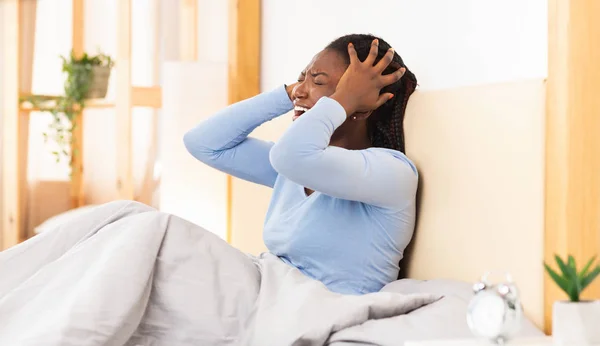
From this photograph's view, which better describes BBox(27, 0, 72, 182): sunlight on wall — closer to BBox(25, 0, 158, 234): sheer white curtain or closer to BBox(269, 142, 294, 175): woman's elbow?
BBox(25, 0, 158, 234): sheer white curtain

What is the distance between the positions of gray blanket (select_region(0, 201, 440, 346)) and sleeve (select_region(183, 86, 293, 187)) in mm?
502

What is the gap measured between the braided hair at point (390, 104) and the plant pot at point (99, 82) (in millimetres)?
2290

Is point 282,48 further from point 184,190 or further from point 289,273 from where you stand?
point 289,273

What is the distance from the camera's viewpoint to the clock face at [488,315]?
102 centimetres

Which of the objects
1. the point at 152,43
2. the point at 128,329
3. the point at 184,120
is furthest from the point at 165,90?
the point at 128,329

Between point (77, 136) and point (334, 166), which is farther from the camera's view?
point (77, 136)

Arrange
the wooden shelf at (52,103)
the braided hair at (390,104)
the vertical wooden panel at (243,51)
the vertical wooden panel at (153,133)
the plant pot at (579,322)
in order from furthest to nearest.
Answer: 1. the vertical wooden panel at (153,133)
2. the wooden shelf at (52,103)
3. the vertical wooden panel at (243,51)
4. the braided hair at (390,104)
5. the plant pot at (579,322)

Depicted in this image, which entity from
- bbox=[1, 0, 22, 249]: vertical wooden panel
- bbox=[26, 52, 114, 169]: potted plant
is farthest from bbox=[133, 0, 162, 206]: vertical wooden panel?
bbox=[1, 0, 22, 249]: vertical wooden panel

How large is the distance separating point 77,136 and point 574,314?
3.46 meters

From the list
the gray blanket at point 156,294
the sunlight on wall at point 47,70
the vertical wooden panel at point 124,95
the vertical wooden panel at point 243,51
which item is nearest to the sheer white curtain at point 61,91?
the sunlight on wall at point 47,70

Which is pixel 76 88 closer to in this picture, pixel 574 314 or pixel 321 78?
pixel 321 78

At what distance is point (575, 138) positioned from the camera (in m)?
1.28

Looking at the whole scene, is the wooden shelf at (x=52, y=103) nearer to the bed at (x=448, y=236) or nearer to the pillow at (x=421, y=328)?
the bed at (x=448, y=236)

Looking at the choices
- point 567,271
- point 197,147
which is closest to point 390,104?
point 197,147
